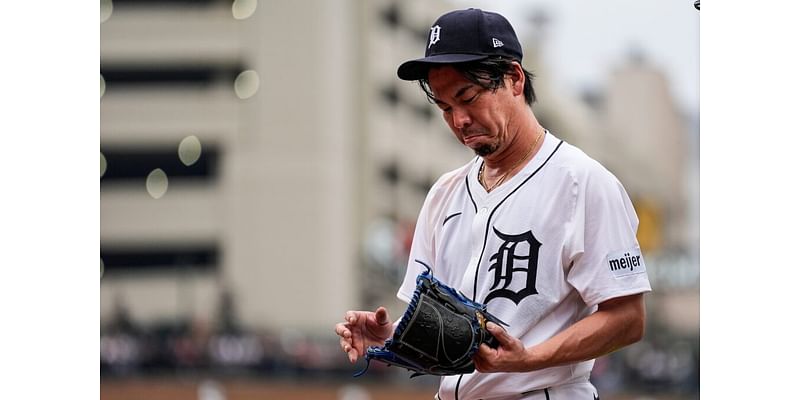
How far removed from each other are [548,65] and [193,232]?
21.3 meters

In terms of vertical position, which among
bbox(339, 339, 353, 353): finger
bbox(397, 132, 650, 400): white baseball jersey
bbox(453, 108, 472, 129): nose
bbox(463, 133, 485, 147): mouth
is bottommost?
bbox(339, 339, 353, 353): finger

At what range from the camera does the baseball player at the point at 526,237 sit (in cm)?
312

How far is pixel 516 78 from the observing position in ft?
10.6

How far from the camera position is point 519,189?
329 cm

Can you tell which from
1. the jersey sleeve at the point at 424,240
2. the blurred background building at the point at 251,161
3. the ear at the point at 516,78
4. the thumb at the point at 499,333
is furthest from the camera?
the blurred background building at the point at 251,161

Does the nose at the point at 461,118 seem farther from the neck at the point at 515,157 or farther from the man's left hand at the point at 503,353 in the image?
the man's left hand at the point at 503,353

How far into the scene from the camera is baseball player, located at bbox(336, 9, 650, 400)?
123 inches

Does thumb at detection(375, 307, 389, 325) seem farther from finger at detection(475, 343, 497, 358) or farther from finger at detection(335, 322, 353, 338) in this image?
finger at detection(475, 343, 497, 358)

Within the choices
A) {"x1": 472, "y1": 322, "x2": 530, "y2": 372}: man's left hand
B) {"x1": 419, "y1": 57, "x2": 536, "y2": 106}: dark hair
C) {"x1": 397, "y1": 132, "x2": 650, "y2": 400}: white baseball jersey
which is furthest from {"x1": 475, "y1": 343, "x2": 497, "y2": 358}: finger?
{"x1": 419, "y1": 57, "x2": 536, "y2": 106}: dark hair

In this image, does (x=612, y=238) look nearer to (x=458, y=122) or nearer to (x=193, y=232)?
(x=458, y=122)

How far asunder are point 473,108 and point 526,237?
1.15ft

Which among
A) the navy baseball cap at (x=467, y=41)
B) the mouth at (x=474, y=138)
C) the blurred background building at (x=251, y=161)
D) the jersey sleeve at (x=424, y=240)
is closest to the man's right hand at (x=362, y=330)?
the jersey sleeve at (x=424, y=240)

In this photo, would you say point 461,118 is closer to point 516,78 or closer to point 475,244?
point 516,78
